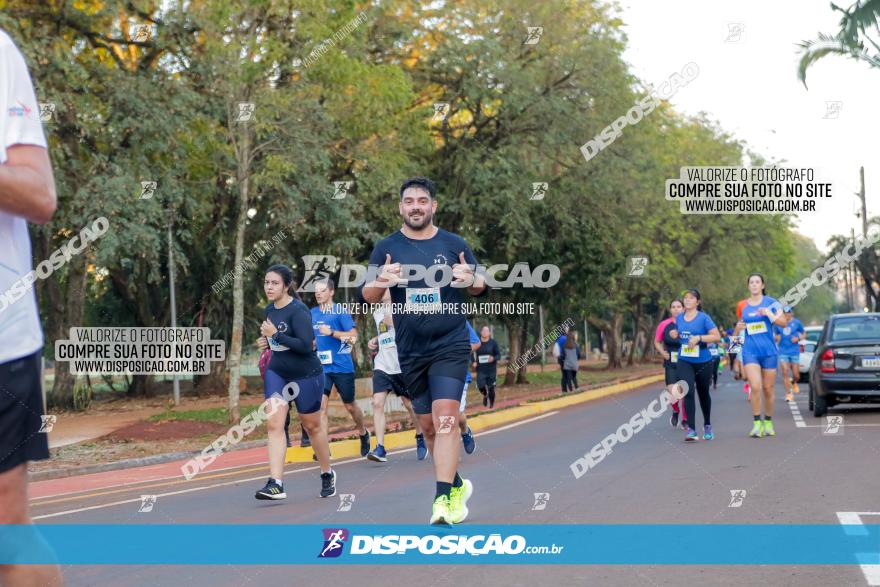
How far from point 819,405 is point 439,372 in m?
12.7

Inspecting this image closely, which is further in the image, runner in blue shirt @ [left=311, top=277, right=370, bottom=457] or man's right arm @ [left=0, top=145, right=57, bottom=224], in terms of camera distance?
runner in blue shirt @ [left=311, top=277, right=370, bottom=457]

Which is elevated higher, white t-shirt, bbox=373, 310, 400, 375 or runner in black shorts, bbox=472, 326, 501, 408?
white t-shirt, bbox=373, 310, 400, 375

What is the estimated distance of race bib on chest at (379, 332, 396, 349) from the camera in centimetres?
1363

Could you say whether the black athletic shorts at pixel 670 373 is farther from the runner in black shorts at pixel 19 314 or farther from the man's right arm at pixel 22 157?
the man's right arm at pixel 22 157

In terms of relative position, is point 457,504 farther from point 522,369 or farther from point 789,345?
point 522,369

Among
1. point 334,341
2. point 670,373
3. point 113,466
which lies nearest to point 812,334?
point 670,373

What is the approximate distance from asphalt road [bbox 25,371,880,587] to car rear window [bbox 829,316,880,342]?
2.67 meters

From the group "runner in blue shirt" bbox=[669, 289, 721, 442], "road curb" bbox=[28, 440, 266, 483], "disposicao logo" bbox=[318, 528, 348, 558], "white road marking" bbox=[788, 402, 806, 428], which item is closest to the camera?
"disposicao logo" bbox=[318, 528, 348, 558]

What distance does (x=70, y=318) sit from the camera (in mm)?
26125

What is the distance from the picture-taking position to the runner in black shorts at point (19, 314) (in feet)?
9.09

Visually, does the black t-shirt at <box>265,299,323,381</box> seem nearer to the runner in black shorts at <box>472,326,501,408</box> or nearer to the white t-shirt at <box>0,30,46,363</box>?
the white t-shirt at <box>0,30,46,363</box>

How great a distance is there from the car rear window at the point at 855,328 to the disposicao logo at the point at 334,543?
13.2m

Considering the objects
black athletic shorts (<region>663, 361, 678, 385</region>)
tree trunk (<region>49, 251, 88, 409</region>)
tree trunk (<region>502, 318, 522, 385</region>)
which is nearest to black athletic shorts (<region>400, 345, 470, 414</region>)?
black athletic shorts (<region>663, 361, 678, 385</region>)

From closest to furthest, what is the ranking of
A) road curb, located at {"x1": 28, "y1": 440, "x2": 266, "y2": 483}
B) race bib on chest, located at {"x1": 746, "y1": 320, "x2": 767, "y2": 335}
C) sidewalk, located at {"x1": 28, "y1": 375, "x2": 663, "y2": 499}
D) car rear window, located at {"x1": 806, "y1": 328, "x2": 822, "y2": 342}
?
1. sidewalk, located at {"x1": 28, "y1": 375, "x2": 663, "y2": 499}
2. road curb, located at {"x1": 28, "y1": 440, "x2": 266, "y2": 483}
3. race bib on chest, located at {"x1": 746, "y1": 320, "x2": 767, "y2": 335}
4. car rear window, located at {"x1": 806, "y1": 328, "x2": 822, "y2": 342}
